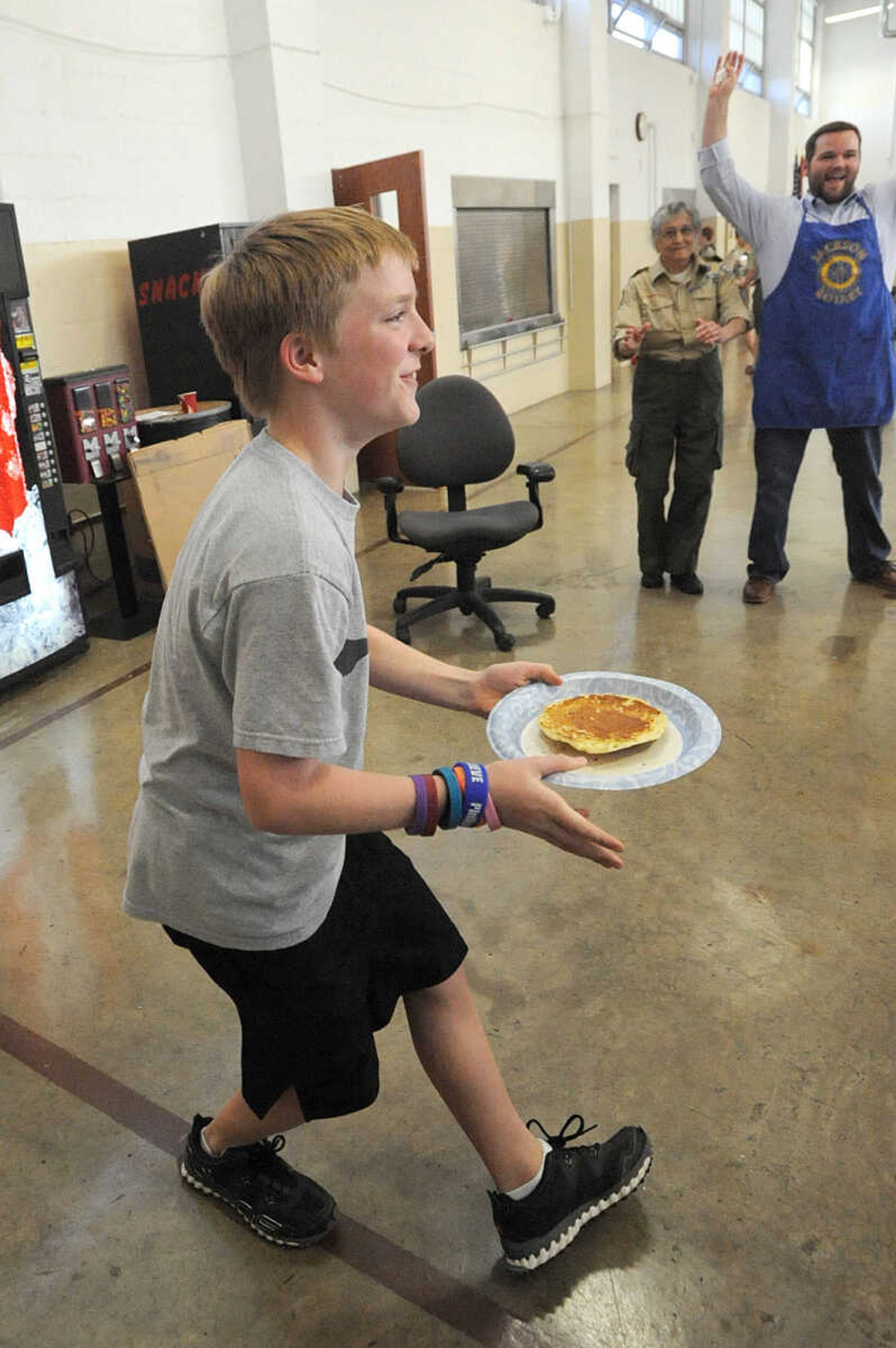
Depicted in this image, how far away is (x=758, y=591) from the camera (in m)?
3.93

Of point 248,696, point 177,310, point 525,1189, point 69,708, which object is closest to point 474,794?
point 248,696

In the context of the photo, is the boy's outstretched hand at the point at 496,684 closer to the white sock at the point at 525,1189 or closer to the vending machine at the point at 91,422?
the white sock at the point at 525,1189

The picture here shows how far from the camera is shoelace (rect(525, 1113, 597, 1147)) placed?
143cm

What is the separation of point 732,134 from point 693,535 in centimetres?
1215

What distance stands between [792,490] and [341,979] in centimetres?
341

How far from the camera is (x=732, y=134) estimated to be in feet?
44.6

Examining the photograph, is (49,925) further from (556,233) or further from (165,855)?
(556,233)

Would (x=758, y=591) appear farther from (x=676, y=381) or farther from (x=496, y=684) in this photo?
(x=496, y=684)

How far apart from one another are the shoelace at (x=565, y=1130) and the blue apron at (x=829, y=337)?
2.88m

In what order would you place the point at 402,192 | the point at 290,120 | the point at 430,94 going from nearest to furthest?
1. the point at 290,120
2. the point at 402,192
3. the point at 430,94

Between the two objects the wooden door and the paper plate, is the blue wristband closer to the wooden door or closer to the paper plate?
the paper plate

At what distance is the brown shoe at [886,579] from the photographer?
3918 millimetres

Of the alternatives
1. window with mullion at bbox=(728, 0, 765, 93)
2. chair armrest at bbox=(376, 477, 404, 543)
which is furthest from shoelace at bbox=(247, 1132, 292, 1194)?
window with mullion at bbox=(728, 0, 765, 93)

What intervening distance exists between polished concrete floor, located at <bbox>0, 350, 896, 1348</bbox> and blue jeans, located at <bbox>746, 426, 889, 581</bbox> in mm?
897
